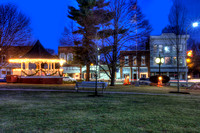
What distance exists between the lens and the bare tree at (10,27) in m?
20.0

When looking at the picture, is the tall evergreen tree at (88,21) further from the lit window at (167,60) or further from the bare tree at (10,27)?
the lit window at (167,60)

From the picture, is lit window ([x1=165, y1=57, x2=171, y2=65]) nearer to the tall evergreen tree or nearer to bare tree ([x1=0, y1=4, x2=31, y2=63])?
the tall evergreen tree

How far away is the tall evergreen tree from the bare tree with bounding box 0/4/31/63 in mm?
6915

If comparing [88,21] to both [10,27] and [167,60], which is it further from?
[167,60]

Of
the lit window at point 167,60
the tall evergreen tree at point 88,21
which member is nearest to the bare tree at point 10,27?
the tall evergreen tree at point 88,21

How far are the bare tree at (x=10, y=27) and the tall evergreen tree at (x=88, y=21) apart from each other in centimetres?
691

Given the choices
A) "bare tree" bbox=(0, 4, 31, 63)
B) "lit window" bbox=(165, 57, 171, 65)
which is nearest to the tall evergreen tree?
"bare tree" bbox=(0, 4, 31, 63)

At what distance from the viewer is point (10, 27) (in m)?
20.2

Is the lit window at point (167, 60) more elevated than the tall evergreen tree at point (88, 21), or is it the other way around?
the tall evergreen tree at point (88, 21)

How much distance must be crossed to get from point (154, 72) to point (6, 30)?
36080mm

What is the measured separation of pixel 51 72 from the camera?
25547mm

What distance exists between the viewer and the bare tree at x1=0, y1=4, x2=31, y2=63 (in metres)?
20.0

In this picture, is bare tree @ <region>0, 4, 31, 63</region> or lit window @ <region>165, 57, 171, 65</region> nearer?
bare tree @ <region>0, 4, 31, 63</region>

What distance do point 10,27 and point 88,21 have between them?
911cm
